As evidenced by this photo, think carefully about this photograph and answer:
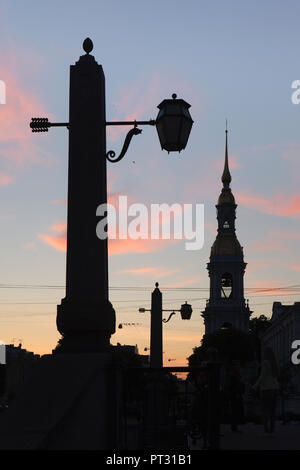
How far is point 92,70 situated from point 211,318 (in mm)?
154151

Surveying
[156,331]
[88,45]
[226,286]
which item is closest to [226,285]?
[226,286]

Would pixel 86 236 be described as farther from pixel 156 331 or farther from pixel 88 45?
pixel 156 331

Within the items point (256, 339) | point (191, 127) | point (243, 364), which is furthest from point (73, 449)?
point (256, 339)

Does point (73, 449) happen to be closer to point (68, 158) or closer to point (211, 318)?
point (68, 158)

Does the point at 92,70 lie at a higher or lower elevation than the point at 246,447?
higher

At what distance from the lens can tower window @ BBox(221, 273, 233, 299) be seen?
536 ft

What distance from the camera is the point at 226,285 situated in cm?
16512

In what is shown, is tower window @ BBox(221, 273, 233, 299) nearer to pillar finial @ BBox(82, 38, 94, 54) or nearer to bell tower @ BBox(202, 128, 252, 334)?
bell tower @ BBox(202, 128, 252, 334)

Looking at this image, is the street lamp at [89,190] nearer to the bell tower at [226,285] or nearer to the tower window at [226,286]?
the bell tower at [226,285]

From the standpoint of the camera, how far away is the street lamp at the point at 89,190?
9.73 metres

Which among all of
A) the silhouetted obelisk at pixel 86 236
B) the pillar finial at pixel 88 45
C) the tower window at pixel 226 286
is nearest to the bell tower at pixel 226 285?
the tower window at pixel 226 286
